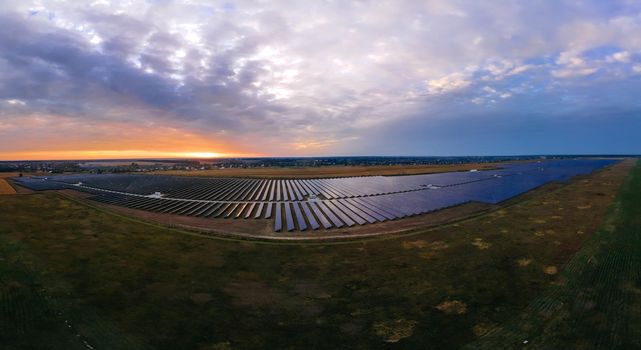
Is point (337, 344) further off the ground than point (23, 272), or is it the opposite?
point (23, 272)

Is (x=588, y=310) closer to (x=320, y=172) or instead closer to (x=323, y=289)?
(x=323, y=289)

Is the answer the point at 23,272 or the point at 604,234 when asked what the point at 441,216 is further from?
the point at 23,272

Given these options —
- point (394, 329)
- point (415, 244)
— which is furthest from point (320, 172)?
point (394, 329)

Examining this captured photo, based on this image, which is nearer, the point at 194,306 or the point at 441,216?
the point at 194,306

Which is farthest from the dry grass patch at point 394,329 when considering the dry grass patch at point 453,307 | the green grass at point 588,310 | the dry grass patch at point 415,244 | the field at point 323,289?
the dry grass patch at point 415,244

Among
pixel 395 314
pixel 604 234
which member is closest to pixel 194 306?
pixel 395 314
